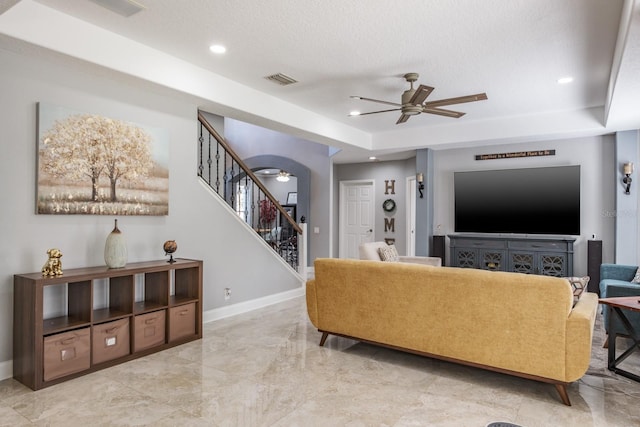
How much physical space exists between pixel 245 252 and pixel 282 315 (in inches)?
36.1

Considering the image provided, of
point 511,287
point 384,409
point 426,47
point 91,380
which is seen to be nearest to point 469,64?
point 426,47

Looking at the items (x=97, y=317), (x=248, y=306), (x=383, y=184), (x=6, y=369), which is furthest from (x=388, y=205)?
(x=6, y=369)

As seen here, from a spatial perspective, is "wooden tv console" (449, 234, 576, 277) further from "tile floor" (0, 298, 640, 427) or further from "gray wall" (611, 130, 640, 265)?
"tile floor" (0, 298, 640, 427)

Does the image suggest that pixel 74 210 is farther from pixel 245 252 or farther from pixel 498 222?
pixel 498 222

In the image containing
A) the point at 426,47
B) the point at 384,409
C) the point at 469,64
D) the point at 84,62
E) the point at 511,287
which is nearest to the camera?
the point at 384,409

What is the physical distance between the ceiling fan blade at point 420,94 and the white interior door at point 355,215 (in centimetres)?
468

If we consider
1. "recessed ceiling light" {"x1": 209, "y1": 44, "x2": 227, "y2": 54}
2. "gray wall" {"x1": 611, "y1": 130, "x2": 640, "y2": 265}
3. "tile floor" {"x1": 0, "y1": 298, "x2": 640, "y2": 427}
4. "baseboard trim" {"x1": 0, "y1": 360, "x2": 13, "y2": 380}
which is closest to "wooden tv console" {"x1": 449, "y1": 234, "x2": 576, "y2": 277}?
"gray wall" {"x1": 611, "y1": 130, "x2": 640, "y2": 265}

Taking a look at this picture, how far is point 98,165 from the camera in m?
3.55

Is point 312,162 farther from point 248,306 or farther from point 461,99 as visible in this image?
point 461,99

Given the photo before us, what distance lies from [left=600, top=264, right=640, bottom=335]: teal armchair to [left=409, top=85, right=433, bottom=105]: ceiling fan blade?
8.03 ft

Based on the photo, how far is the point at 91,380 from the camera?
3.00 metres

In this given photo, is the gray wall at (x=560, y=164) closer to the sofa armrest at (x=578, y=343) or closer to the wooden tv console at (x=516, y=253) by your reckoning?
the wooden tv console at (x=516, y=253)

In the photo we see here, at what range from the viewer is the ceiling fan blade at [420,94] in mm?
3718

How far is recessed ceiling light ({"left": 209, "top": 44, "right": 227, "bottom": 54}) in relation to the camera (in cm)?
359
